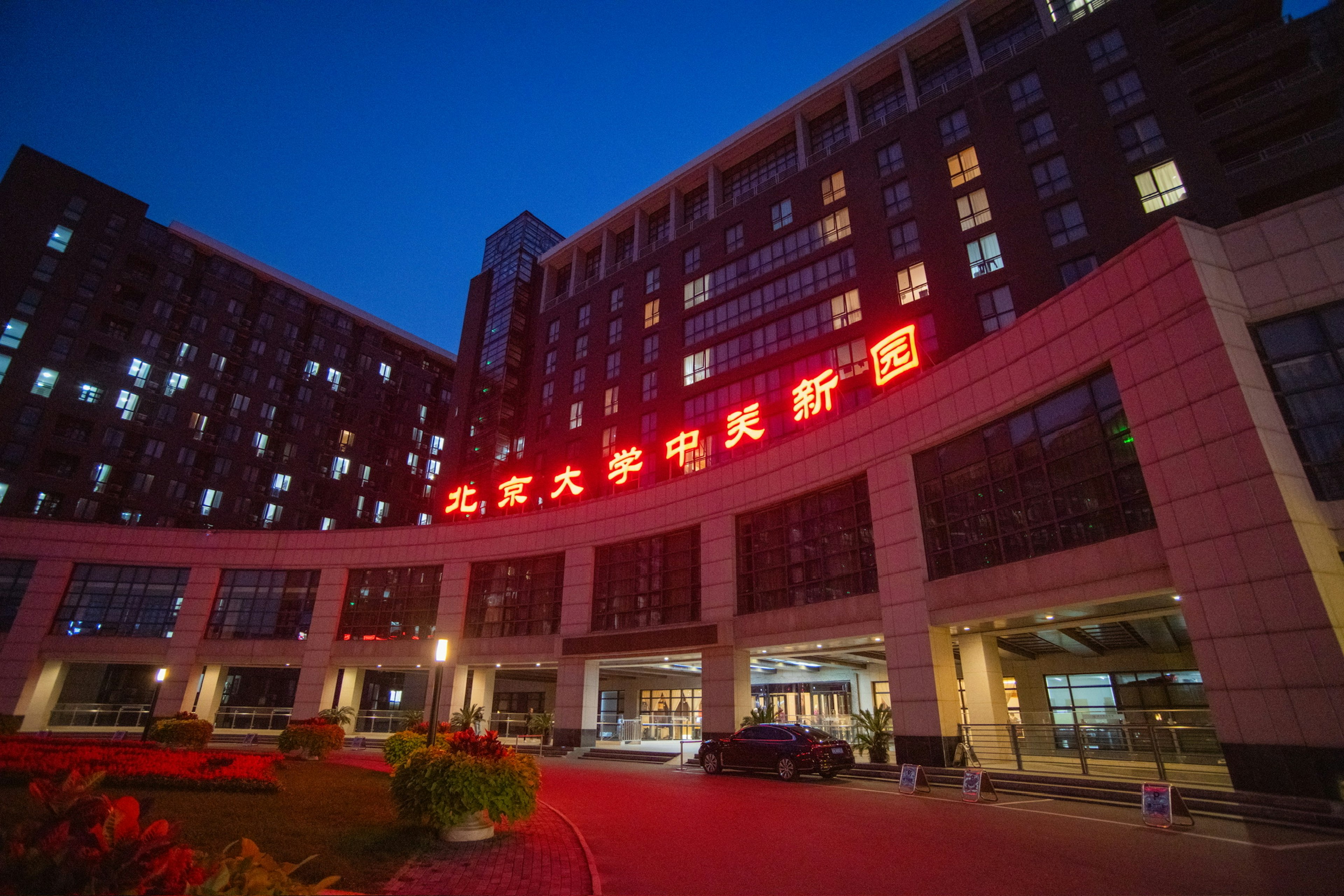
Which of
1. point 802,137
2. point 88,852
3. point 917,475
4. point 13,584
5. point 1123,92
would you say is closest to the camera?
point 88,852

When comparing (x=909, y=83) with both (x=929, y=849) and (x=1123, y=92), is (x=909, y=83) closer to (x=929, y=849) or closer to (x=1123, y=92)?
(x=1123, y=92)

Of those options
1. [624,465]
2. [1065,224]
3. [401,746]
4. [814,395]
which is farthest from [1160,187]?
[401,746]

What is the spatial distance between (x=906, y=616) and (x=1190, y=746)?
8005 mm

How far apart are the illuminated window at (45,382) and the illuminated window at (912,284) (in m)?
65.3

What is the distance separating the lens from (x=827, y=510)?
27031 millimetres

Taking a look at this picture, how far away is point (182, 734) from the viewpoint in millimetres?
23250

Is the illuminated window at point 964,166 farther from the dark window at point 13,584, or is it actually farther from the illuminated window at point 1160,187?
the dark window at point 13,584

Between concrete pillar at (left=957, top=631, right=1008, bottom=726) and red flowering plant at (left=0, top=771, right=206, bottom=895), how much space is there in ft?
76.6

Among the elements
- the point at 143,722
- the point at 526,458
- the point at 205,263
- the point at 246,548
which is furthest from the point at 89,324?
the point at 526,458

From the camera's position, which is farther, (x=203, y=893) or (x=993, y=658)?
(x=993, y=658)

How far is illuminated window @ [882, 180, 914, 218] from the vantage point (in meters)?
39.6

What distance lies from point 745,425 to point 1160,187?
24082 mm

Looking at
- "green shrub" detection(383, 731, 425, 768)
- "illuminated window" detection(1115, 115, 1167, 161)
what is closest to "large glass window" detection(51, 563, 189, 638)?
"green shrub" detection(383, 731, 425, 768)

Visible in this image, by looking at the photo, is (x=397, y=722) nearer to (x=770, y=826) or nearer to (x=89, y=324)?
(x=770, y=826)
